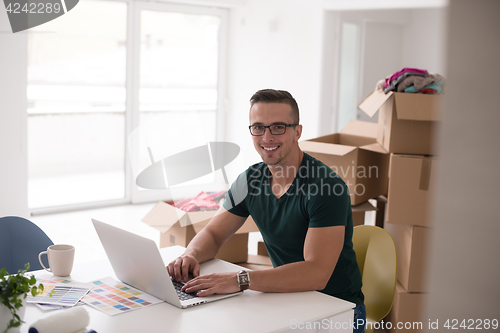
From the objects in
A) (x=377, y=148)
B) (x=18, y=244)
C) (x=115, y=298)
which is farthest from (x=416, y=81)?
(x=18, y=244)

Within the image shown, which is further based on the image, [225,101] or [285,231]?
[225,101]

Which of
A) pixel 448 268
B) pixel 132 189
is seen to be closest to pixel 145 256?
pixel 448 268

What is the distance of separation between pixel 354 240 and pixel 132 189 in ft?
12.2

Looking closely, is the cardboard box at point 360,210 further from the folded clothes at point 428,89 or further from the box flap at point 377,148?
the folded clothes at point 428,89

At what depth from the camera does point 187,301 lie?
131 centimetres

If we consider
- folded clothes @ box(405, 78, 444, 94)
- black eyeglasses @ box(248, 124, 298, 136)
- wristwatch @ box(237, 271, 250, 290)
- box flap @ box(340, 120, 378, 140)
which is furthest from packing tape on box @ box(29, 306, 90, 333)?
Result: box flap @ box(340, 120, 378, 140)

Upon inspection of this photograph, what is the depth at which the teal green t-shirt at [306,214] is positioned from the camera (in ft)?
4.98

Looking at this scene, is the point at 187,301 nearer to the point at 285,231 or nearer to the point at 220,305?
the point at 220,305

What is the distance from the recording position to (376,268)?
178 centimetres

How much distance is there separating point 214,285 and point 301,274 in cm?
26

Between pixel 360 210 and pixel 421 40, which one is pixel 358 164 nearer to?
pixel 360 210

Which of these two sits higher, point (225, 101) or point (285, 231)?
point (225, 101)

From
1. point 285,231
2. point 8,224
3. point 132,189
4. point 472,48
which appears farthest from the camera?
point 132,189

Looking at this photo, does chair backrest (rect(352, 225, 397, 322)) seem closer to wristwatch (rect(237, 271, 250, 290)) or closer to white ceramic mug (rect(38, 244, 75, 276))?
wristwatch (rect(237, 271, 250, 290))
